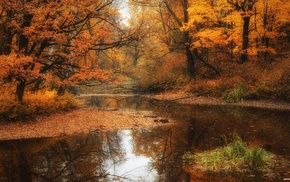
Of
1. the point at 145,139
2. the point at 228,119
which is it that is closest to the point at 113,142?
the point at 145,139

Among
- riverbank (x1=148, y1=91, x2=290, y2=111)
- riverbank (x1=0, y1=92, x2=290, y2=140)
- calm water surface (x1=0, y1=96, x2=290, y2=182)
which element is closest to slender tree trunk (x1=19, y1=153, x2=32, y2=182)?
calm water surface (x1=0, y1=96, x2=290, y2=182)

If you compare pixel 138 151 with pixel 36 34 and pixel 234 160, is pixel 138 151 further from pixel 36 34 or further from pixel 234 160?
pixel 36 34

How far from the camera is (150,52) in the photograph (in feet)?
118

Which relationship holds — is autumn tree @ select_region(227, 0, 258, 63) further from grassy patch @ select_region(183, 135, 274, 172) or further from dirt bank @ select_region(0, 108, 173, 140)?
grassy patch @ select_region(183, 135, 274, 172)

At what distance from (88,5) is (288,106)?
13.6m

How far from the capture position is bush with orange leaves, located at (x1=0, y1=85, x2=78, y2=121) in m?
14.9

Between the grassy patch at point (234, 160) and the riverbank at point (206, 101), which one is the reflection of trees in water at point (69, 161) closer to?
the grassy patch at point (234, 160)

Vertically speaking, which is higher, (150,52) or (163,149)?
(150,52)

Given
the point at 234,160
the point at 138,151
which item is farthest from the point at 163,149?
the point at 234,160

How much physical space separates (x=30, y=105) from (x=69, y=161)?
6.90 meters

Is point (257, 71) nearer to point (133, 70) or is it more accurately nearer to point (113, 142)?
point (113, 142)

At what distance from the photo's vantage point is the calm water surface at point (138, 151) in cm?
832

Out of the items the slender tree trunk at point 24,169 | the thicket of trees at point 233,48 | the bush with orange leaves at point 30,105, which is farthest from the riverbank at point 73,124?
the slender tree trunk at point 24,169

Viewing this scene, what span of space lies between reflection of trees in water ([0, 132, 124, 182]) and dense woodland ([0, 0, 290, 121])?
4.71 meters
